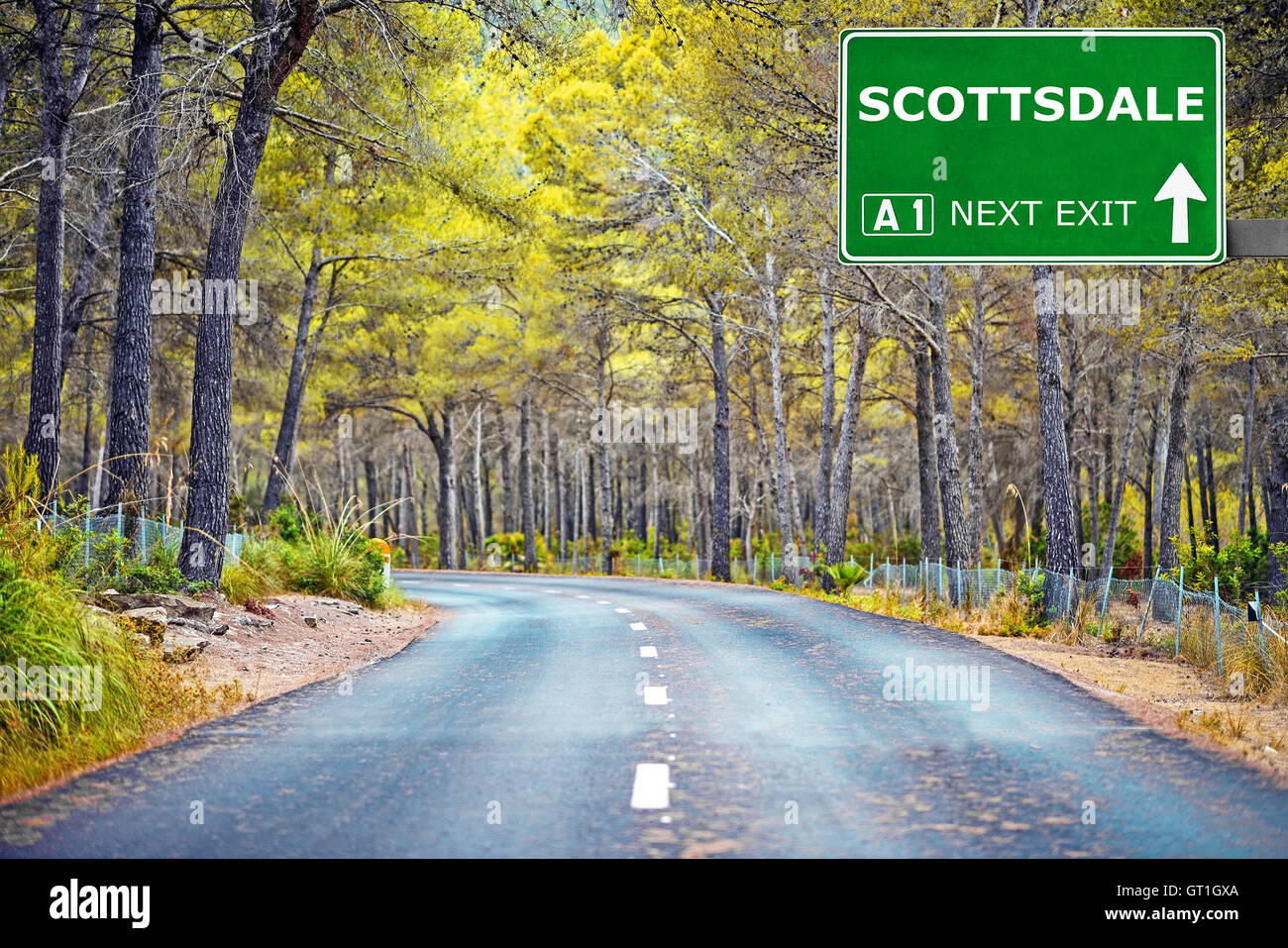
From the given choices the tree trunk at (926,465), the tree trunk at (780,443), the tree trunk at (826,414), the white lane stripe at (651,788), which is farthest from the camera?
the tree trunk at (826,414)

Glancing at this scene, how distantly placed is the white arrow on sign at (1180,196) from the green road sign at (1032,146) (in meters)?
0.01

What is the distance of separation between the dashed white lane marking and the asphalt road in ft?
0.18

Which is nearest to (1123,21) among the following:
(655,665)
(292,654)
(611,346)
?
(655,665)

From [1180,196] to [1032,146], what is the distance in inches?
52.5

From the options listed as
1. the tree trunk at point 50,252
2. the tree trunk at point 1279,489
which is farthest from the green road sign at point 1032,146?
the tree trunk at point 1279,489

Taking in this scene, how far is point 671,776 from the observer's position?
745 cm

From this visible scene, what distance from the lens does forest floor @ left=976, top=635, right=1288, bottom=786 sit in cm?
910

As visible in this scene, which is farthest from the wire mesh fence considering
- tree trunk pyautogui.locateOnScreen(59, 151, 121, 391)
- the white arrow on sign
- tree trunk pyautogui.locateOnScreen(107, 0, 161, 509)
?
the white arrow on sign

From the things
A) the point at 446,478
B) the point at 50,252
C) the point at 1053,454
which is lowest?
the point at 446,478

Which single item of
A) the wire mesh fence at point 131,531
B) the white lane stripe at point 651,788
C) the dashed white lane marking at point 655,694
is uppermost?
the wire mesh fence at point 131,531

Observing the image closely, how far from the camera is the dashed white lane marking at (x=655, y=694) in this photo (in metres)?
10.6

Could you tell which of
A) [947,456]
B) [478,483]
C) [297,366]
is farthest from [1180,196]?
[478,483]

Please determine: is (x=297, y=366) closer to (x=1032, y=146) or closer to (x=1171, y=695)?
(x=1032, y=146)

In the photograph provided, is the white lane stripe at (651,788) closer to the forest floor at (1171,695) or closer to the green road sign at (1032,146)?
the forest floor at (1171,695)
